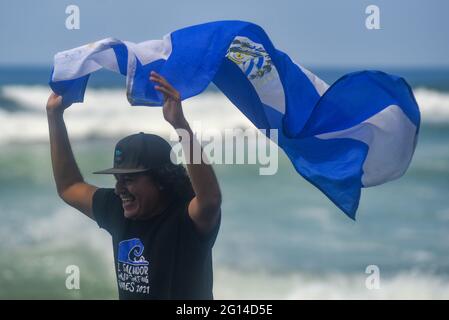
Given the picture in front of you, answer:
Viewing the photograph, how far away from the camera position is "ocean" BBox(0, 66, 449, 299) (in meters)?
7.91

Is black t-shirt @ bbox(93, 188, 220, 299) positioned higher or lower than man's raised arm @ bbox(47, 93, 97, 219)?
lower

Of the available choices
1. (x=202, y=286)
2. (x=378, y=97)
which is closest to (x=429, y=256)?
(x=378, y=97)

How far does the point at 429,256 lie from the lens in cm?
845

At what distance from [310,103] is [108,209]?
1.06 metres

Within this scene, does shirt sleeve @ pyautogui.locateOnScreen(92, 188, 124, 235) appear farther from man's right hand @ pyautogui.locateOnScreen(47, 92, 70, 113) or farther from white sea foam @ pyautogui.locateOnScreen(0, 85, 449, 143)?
white sea foam @ pyautogui.locateOnScreen(0, 85, 449, 143)

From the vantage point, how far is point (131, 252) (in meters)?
3.63

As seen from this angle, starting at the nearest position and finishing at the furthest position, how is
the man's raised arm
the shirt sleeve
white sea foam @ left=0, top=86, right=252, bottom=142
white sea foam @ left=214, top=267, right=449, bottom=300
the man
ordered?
1. the man
2. the shirt sleeve
3. the man's raised arm
4. white sea foam @ left=214, top=267, right=449, bottom=300
5. white sea foam @ left=0, top=86, right=252, bottom=142

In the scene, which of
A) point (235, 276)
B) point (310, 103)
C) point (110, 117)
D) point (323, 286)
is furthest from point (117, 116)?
point (310, 103)

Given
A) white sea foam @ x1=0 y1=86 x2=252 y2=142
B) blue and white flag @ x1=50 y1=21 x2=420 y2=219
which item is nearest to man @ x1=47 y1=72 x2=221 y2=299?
blue and white flag @ x1=50 y1=21 x2=420 y2=219

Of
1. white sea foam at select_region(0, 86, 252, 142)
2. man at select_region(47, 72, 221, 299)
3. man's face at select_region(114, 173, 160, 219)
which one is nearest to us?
man at select_region(47, 72, 221, 299)

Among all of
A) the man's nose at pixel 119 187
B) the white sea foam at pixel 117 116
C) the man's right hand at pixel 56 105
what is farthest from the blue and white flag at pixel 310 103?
the white sea foam at pixel 117 116

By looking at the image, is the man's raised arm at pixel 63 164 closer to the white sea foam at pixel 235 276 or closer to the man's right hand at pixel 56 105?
the man's right hand at pixel 56 105

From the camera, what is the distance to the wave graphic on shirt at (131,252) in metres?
3.60
